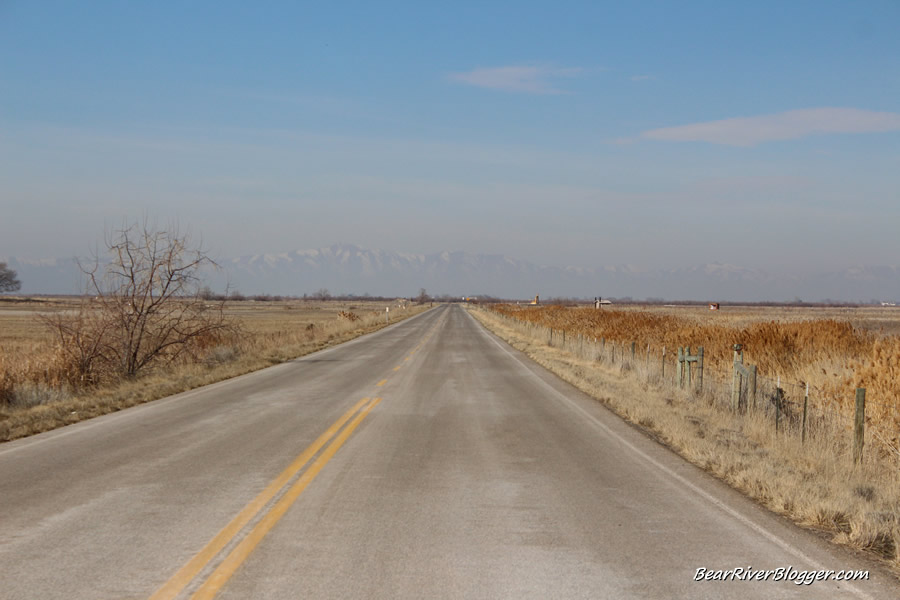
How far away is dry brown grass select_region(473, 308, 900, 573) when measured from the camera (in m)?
6.48

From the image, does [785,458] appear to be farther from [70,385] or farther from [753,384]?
[70,385]

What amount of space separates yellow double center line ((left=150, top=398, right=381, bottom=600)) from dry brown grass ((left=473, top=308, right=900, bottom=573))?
15.3 ft

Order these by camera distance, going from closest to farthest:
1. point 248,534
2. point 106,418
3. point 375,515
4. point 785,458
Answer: point 248,534 < point 375,515 < point 785,458 < point 106,418

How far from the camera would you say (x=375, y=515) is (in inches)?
250

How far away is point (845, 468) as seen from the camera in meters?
8.83

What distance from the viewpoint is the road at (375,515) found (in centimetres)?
480

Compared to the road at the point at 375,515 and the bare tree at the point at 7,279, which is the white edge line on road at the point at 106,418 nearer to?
the road at the point at 375,515

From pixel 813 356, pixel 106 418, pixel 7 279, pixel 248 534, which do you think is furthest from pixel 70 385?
pixel 7 279

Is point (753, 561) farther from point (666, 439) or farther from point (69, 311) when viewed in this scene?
point (69, 311)

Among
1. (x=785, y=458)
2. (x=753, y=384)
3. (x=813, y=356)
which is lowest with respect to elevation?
(x=785, y=458)

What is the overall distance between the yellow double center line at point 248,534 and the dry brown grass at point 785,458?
4661 mm

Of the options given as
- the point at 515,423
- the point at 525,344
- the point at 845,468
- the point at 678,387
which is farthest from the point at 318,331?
the point at 845,468

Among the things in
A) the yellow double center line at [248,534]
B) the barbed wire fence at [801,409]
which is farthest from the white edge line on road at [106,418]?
the barbed wire fence at [801,409]

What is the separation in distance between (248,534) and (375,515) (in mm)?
1124
